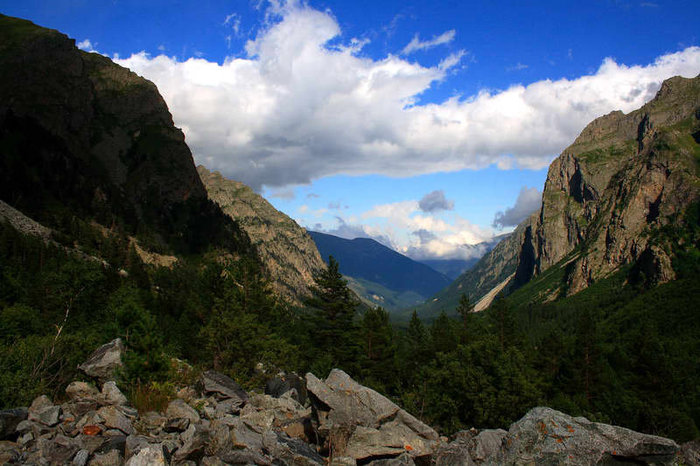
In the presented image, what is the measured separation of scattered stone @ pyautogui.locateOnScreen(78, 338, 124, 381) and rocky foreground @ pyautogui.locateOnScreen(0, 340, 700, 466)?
0.16 feet

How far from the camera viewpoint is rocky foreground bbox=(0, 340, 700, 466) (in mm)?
12977

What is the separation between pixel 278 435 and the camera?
650 inches

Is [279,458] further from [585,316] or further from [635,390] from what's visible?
[585,316]

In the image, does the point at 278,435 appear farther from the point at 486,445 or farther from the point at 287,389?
the point at 287,389

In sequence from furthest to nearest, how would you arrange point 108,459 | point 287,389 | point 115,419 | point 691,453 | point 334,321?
point 334,321 < point 287,389 < point 691,453 < point 115,419 < point 108,459

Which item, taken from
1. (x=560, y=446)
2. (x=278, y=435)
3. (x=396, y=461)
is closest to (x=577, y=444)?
(x=560, y=446)

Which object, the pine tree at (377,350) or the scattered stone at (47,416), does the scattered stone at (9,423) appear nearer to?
the scattered stone at (47,416)

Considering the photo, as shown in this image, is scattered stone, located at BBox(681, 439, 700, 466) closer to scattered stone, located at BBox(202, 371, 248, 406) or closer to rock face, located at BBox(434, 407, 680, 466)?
rock face, located at BBox(434, 407, 680, 466)

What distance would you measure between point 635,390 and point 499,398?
4341cm

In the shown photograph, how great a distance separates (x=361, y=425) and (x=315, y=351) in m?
37.2

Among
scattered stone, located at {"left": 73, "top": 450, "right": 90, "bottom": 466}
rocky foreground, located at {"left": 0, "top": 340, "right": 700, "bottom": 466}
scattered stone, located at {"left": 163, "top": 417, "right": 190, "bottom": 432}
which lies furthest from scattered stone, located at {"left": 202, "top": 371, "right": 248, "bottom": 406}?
scattered stone, located at {"left": 73, "top": 450, "right": 90, "bottom": 466}

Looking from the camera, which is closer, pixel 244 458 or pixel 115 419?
pixel 244 458

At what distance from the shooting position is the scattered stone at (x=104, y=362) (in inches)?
782

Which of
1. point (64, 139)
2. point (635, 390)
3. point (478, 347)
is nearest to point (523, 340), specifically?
point (635, 390)
